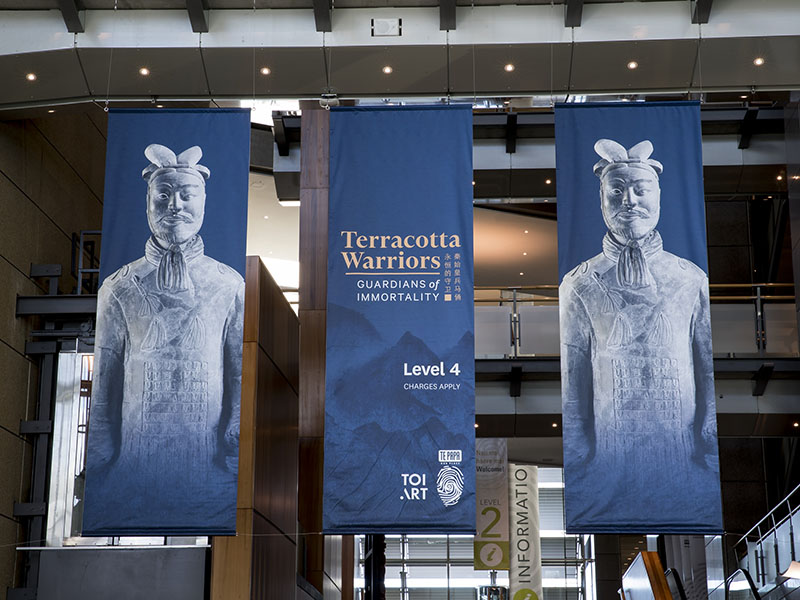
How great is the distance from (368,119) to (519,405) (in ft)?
21.8

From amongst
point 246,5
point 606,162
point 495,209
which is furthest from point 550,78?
point 495,209

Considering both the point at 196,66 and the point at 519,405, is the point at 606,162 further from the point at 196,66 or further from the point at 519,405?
the point at 519,405

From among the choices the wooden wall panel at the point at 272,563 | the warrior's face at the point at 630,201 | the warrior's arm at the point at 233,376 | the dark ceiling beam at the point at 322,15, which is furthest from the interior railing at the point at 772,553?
the dark ceiling beam at the point at 322,15

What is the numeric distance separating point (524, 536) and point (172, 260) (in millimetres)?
12303

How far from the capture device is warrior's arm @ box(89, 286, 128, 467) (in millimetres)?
8656

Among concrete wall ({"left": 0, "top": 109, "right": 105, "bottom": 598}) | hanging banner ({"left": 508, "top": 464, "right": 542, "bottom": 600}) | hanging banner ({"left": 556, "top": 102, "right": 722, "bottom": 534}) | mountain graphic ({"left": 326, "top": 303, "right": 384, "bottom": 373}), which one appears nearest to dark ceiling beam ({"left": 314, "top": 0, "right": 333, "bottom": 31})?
hanging banner ({"left": 556, "top": 102, "right": 722, "bottom": 534})

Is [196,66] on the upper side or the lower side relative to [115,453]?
upper

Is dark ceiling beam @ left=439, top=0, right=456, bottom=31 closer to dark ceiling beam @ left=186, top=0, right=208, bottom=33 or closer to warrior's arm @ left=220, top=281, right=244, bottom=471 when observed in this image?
dark ceiling beam @ left=186, top=0, right=208, bottom=33

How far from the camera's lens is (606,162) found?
9539mm

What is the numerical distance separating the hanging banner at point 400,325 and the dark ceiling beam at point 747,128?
6214 millimetres

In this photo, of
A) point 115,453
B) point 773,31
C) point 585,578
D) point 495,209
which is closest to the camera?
point 115,453

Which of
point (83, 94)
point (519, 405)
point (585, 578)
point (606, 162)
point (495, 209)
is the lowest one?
point (585, 578)

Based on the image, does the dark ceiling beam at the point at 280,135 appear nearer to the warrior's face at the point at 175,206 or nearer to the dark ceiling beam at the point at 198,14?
the dark ceiling beam at the point at 198,14

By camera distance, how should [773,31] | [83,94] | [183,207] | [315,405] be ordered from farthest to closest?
[315,405], [83,94], [773,31], [183,207]
